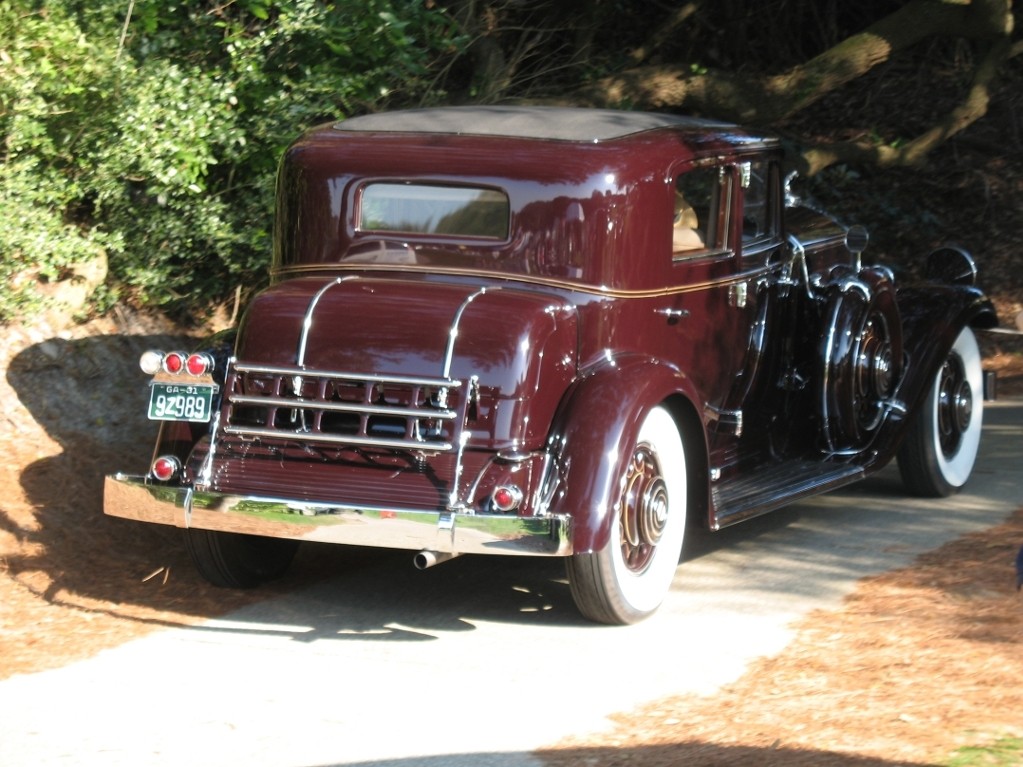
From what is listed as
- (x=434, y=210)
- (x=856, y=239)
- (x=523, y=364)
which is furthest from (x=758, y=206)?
(x=523, y=364)

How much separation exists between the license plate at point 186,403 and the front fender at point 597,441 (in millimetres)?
1341

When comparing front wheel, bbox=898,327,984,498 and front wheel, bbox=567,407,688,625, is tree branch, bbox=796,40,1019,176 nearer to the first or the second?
front wheel, bbox=898,327,984,498

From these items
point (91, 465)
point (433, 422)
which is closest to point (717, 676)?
point (433, 422)

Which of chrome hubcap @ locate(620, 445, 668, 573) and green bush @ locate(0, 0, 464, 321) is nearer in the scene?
chrome hubcap @ locate(620, 445, 668, 573)

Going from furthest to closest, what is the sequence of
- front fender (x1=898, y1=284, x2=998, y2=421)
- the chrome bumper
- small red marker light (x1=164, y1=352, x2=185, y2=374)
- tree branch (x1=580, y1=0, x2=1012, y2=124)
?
1. tree branch (x1=580, y1=0, x2=1012, y2=124)
2. front fender (x1=898, y1=284, x2=998, y2=421)
3. small red marker light (x1=164, y1=352, x2=185, y2=374)
4. the chrome bumper

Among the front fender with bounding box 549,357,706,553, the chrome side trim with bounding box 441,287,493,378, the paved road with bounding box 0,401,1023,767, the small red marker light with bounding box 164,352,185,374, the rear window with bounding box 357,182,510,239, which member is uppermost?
the rear window with bounding box 357,182,510,239

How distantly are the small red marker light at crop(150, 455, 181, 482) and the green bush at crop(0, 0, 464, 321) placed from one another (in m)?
2.21

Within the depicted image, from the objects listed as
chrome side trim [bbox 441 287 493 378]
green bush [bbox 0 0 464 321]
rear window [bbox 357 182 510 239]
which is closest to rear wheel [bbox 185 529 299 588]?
chrome side trim [bbox 441 287 493 378]

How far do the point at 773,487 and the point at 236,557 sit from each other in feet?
7.86

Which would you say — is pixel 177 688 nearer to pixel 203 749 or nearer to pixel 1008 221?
pixel 203 749

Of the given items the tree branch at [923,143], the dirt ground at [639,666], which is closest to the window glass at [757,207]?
the dirt ground at [639,666]

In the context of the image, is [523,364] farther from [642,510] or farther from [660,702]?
[660,702]

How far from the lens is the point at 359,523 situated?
5.07 meters

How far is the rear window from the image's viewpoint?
593 cm
